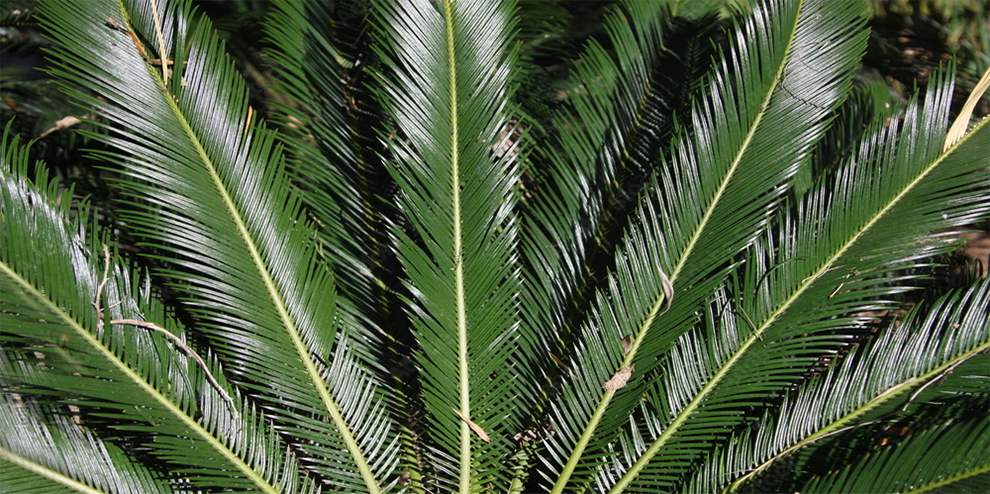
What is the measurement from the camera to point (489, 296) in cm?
222

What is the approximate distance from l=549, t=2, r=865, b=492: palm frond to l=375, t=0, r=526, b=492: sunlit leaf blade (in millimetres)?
268

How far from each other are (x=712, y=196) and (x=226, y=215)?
156 cm

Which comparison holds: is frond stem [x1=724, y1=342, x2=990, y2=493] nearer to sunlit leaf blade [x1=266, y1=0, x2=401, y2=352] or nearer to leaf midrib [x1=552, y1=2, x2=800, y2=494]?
leaf midrib [x1=552, y1=2, x2=800, y2=494]

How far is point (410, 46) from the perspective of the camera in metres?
2.17

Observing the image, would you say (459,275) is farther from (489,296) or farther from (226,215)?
(226,215)

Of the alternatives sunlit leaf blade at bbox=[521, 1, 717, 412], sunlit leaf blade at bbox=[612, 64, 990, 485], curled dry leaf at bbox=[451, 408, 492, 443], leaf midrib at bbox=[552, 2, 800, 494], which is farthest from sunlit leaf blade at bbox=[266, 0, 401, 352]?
sunlit leaf blade at bbox=[612, 64, 990, 485]

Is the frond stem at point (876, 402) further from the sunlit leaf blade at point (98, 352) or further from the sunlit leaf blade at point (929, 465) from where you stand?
the sunlit leaf blade at point (98, 352)

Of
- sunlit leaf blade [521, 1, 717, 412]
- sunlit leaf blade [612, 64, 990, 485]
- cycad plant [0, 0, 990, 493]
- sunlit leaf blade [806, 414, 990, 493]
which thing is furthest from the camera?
sunlit leaf blade [521, 1, 717, 412]

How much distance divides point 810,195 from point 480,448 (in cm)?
134

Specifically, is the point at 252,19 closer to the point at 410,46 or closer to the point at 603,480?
the point at 410,46

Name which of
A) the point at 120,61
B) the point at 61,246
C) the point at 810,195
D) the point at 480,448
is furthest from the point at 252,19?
the point at 810,195

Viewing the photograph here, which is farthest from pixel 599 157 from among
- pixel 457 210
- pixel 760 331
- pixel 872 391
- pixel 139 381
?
pixel 139 381

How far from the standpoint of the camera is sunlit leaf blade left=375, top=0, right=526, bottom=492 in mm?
2164

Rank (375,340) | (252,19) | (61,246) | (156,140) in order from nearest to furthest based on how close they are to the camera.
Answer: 1. (61,246)
2. (156,140)
3. (375,340)
4. (252,19)
